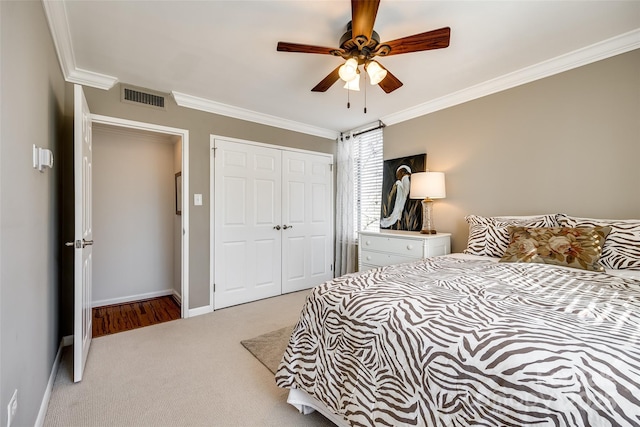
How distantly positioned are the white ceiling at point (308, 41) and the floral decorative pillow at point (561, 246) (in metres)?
1.37

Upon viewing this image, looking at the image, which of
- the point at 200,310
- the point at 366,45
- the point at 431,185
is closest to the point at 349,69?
the point at 366,45

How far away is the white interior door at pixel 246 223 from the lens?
10.6 feet

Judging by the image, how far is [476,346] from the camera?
867 millimetres

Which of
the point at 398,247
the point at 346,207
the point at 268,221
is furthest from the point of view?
the point at 346,207

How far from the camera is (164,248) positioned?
3.86 m

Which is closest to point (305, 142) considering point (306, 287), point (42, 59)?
point (306, 287)

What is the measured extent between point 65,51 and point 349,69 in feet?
6.88

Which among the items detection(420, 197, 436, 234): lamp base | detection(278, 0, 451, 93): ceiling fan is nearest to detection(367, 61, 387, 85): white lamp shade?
detection(278, 0, 451, 93): ceiling fan

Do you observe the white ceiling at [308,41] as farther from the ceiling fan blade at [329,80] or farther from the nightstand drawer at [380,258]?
the nightstand drawer at [380,258]

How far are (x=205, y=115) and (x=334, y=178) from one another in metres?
1.98

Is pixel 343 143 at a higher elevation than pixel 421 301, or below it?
higher

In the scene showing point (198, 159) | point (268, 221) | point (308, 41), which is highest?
point (308, 41)

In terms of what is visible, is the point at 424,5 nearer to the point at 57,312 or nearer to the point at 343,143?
the point at 343,143

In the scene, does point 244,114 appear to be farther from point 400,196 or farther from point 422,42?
point 422,42
